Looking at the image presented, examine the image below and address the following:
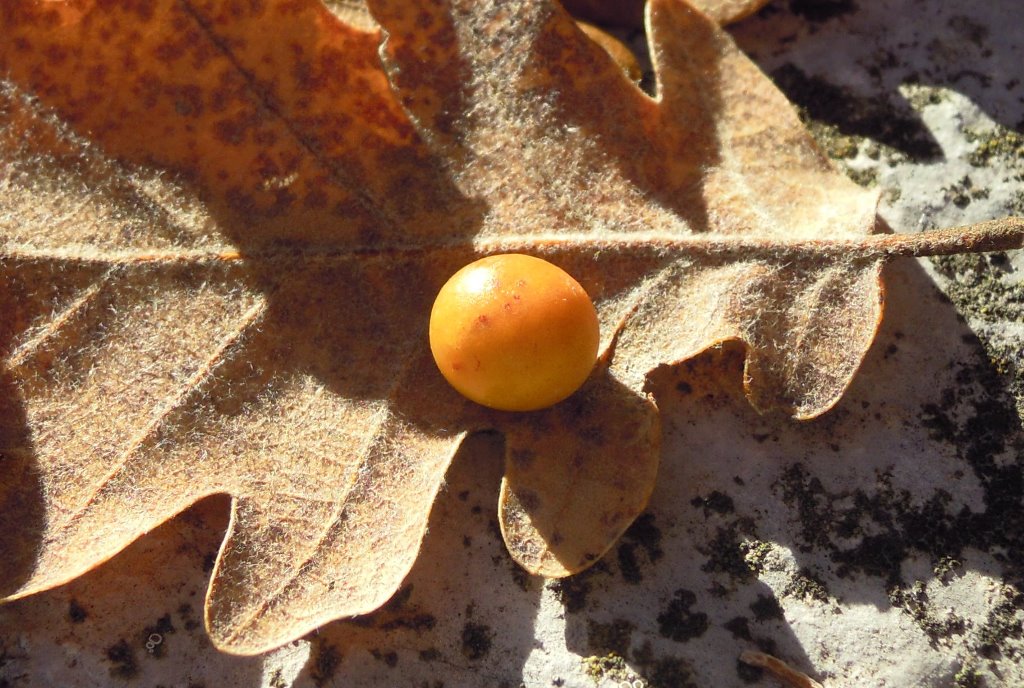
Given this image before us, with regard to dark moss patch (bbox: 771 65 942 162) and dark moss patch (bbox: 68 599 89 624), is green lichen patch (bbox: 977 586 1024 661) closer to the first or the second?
dark moss patch (bbox: 771 65 942 162)

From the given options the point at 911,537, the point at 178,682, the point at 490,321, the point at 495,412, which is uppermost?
the point at 490,321

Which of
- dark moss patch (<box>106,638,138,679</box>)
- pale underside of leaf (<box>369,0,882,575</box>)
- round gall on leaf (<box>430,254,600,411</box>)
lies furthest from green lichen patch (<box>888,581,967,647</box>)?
dark moss patch (<box>106,638,138,679</box>)

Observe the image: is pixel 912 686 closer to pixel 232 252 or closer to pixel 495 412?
pixel 495 412

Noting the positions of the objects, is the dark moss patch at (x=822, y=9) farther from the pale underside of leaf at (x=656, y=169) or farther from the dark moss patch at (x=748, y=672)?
the dark moss patch at (x=748, y=672)

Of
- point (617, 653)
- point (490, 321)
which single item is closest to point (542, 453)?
point (490, 321)

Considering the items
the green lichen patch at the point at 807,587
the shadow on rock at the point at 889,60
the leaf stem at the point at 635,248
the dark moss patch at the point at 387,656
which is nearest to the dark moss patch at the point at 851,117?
the shadow on rock at the point at 889,60

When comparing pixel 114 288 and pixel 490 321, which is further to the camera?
pixel 114 288

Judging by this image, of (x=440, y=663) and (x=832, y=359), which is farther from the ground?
(x=832, y=359)

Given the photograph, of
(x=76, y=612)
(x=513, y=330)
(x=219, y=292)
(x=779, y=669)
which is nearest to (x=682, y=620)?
(x=779, y=669)
